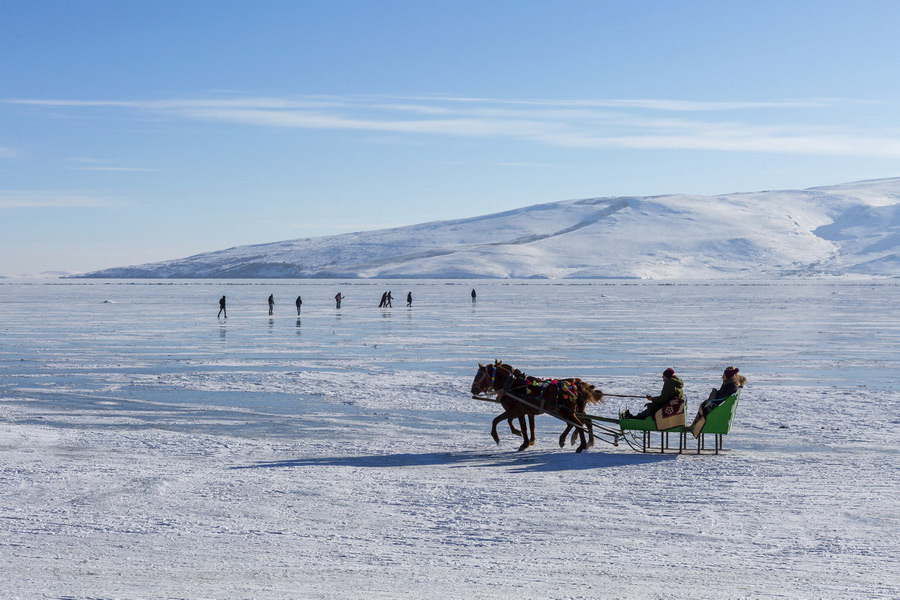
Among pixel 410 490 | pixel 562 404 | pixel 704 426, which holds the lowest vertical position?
pixel 410 490

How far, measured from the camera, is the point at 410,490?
10617mm

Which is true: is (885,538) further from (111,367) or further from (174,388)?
(111,367)

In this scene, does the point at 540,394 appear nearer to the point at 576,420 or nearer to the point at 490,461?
the point at 576,420

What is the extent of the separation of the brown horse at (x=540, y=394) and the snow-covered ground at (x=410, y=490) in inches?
19.0

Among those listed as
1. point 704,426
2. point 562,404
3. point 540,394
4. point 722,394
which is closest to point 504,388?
point 540,394

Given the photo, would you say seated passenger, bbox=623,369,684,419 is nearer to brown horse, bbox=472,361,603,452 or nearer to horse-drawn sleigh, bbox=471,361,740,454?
horse-drawn sleigh, bbox=471,361,740,454

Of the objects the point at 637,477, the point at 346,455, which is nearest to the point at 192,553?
the point at 346,455

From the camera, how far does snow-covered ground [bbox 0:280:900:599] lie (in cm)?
752

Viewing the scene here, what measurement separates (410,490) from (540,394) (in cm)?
328

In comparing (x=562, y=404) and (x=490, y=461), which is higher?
(x=562, y=404)

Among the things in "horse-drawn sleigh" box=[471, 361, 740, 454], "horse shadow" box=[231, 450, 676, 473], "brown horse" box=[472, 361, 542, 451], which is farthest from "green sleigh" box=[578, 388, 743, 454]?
"brown horse" box=[472, 361, 542, 451]

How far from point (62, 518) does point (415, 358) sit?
55.3ft

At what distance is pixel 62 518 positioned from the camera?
9.20 metres

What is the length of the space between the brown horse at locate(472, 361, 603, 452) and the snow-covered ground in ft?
1.59
